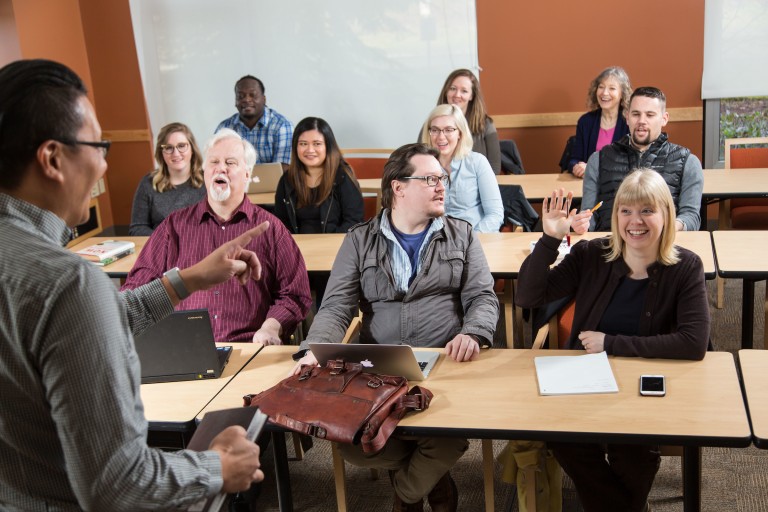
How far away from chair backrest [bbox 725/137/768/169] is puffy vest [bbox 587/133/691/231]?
1.06 meters

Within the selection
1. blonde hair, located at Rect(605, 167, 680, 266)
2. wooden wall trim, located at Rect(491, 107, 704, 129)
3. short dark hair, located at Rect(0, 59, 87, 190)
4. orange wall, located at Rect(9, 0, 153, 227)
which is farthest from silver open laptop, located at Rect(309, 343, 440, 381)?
orange wall, located at Rect(9, 0, 153, 227)

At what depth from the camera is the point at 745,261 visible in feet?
10.8

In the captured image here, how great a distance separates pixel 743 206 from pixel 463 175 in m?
1.94

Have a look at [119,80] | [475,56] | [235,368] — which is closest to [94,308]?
[235,368]

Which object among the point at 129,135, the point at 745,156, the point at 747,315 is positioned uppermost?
the point at 129,135

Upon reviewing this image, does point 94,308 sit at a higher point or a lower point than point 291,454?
higher

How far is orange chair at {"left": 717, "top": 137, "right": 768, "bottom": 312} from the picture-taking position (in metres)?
4.88

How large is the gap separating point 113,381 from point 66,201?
0.31m

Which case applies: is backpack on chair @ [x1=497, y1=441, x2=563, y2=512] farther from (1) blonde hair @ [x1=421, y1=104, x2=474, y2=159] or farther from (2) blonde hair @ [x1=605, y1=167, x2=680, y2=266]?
(1) blonde hair @ [x1=421, y1=104, x2=474, y2=159]

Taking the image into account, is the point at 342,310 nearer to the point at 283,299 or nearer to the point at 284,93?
the point at 283,299

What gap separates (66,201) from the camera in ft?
4.29

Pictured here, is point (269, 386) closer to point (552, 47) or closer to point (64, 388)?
point (64, 388)

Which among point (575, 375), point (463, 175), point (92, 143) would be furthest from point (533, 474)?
point (463, 175)

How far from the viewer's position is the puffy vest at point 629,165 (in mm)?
4184
